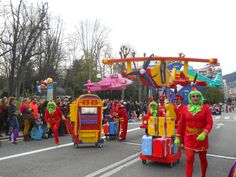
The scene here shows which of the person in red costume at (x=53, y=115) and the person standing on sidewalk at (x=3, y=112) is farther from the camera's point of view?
the person standing on sidewalk at (x=3, y=112)

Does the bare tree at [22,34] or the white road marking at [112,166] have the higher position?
the bare tree at [22,34]

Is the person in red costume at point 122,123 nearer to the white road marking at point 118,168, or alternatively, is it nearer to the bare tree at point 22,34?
the white road marking at point 118,168

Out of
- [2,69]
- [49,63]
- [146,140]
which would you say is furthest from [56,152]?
[2,69]

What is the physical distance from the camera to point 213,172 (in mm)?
7965

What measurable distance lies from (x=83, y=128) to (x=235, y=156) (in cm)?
515

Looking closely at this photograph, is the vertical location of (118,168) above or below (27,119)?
below

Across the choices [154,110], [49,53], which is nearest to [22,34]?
[49,53]

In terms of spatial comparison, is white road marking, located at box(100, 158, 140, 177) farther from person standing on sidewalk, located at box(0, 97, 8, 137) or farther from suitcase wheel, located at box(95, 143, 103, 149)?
person standing on sidewalk, located at box(0, 97, 8, 137)

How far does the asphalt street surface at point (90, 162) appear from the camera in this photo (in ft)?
25.3

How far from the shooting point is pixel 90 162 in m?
8.94

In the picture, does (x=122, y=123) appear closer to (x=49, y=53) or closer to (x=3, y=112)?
(x=3, y=112)

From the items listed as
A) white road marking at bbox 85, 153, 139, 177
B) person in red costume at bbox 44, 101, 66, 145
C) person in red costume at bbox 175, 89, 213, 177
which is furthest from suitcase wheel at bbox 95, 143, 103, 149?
person in red costume at bbox 175, 89, 213, 177

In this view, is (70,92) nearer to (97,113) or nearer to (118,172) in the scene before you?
(97,113)

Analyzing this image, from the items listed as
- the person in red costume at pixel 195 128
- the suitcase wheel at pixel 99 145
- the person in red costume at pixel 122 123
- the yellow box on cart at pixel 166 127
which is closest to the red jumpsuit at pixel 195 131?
the person in red costume at pixel 195 128
